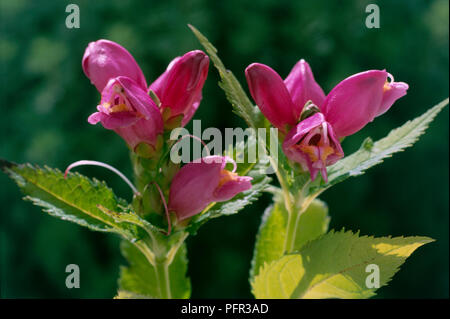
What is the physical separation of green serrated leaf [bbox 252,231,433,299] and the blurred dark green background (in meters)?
0.54

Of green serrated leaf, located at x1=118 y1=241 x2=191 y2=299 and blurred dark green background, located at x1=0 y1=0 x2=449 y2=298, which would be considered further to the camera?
blurred dark green background, located at x1=0 y1=0 x2=449 y2=298

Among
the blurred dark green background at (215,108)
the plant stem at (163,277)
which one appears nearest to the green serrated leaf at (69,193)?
the plant stem at (163,277)

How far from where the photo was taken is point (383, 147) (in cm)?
30

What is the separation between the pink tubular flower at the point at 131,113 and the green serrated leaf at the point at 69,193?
0.11 ft

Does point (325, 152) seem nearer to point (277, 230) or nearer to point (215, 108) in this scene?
point (277, 230)

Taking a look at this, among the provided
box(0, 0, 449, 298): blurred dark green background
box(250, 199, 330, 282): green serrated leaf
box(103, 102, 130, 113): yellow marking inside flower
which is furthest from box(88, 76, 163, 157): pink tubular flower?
box(0, 0, 449, 298): blurred dark green background

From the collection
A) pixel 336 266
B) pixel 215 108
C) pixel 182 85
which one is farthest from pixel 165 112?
pixel 215 108

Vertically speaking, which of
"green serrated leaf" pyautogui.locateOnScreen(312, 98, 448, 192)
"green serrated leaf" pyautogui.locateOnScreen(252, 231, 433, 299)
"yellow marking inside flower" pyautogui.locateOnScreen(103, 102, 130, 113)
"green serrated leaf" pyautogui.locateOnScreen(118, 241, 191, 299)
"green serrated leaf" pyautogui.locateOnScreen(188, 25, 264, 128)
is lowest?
"green serrated leaf" pyautogui.locateOnScreen(252, 231, 433, 299)

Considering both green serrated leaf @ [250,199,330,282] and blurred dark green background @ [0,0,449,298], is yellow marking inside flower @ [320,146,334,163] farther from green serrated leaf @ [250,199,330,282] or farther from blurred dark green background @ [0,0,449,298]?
blurred dark green background @ [0,0,449,298]

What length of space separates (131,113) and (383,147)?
15 cm

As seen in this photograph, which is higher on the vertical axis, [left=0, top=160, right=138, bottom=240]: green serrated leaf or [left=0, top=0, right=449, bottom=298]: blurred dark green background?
[left=0, top=0, right=449, bottom=298]: blurred dark green background

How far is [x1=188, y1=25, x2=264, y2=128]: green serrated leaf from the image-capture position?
0.25m

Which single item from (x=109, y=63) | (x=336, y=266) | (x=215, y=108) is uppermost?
(x=215, y=108)

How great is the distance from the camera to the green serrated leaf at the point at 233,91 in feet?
0.83
